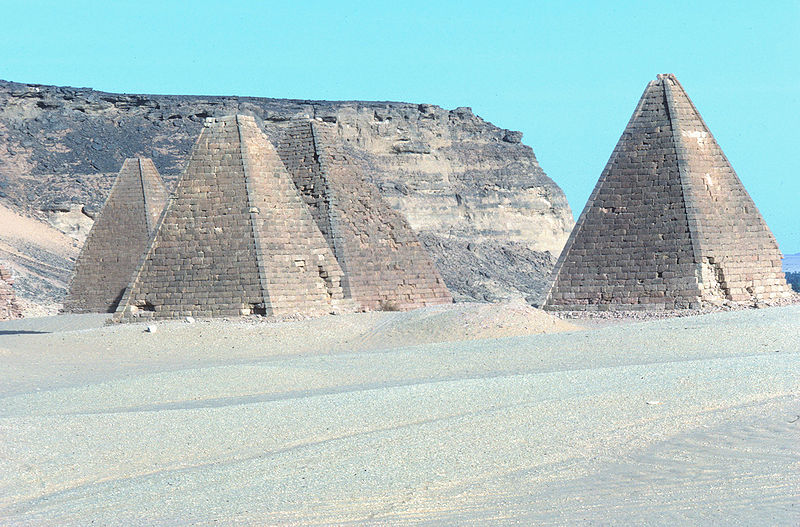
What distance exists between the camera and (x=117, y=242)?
2539 centimetres

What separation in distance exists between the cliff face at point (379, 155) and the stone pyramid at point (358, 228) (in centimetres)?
3540

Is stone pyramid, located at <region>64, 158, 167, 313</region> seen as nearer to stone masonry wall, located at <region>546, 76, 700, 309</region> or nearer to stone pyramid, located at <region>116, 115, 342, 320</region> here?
stone pyramid, located at <region>116, 115, 342, 320</region>

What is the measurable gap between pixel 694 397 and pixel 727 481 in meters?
2.49

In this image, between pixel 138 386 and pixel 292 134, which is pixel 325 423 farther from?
pixel 292 134

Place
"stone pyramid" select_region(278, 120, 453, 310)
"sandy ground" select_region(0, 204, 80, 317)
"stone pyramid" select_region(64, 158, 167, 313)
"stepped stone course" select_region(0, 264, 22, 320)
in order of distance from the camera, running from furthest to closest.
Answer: "sandy ground" select_region(0, 204, 80, 317)
"stepped stone course" select_region(0, 264, 22, 320)
"stone pyramid" select_region(64, 158, 167, 313)
"stone pyramid" select_region(278, 120, 453, 310)

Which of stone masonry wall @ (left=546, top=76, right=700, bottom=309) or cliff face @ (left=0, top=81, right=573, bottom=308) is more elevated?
cliff face @ (left=0, top=81, right=573, bottom=308)

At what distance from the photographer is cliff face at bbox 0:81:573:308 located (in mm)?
60031

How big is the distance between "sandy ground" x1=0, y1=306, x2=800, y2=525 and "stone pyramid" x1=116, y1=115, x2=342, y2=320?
3.65 m

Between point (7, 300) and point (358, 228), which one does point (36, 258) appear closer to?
point (7, 300)

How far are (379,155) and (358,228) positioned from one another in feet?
153

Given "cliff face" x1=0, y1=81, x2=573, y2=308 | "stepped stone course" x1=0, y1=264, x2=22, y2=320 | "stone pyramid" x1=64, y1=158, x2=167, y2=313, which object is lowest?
"stepped stone course" x1=0, y1=264, x2=22, y2=320

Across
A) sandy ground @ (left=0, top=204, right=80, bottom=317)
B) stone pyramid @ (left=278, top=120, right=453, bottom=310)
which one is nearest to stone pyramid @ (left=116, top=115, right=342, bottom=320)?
stone pyramid @ (left=278, top=120, right=453, bottom=310)

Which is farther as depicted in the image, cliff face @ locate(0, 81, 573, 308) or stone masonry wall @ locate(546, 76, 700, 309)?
cliff face @ locate(0, 81, 573, 308)

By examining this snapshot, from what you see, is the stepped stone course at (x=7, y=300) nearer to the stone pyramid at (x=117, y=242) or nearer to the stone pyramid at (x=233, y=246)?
the stone pyramid at (x=117, y=242)
